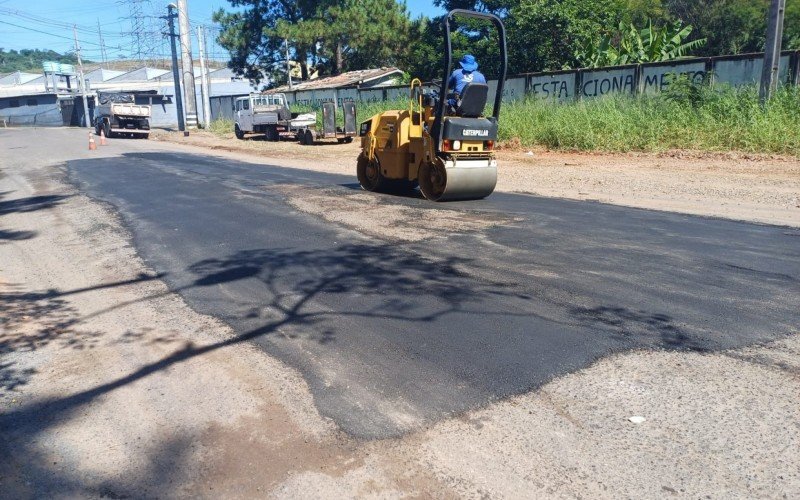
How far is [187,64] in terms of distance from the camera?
4106 centimetres

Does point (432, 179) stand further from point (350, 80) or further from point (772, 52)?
point (350, 80)

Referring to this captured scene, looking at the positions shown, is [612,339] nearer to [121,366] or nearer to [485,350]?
[485,350]

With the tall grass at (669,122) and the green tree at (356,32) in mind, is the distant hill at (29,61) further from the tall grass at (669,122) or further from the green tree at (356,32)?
the tall grass at (669,122)

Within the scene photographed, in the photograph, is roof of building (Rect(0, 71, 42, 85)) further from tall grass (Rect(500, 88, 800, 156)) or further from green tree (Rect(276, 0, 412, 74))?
tall grass (Rect(500, 88, 800, 156))

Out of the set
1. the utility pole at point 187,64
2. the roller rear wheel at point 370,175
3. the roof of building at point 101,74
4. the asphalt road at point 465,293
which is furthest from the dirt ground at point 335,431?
the roof of building at point 101,74

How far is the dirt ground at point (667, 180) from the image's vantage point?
35.7 ft

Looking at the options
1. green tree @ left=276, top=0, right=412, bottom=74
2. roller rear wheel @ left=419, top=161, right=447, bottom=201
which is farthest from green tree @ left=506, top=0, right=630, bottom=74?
roller rear wheel @ left=419, top=161, right=447, bottom=201

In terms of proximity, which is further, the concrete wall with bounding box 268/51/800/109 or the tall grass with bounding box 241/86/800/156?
the concrete wall with bounding box 268/51/800/109

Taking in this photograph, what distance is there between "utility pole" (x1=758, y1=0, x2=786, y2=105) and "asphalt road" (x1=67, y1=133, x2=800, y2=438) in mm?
9072

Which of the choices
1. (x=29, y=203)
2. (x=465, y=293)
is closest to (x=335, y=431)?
(x=465, y=293)

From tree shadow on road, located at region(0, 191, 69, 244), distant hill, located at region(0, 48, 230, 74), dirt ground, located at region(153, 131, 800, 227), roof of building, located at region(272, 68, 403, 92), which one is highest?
distant hill, located at region(0, 48, 230, 74)

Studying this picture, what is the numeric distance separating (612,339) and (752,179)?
10089mm

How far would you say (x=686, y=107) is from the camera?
18.8m

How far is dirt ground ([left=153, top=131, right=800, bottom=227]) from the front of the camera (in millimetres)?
10867
